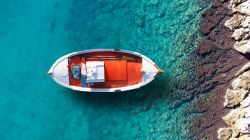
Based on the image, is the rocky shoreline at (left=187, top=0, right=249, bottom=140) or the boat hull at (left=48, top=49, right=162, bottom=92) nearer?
the boat hull at (left=48, top=49, right=162, bottom=92)

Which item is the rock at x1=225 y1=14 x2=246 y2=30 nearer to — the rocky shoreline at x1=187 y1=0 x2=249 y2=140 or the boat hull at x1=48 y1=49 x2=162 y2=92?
the rocky shoreline at x1=187 y1=0 x2=249 y2=140

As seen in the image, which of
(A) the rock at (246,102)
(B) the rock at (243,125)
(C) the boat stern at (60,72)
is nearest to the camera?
(B) the rock at (243,125)

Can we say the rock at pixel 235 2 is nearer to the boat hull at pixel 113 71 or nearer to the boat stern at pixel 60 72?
the boat hull at pixel 113 71

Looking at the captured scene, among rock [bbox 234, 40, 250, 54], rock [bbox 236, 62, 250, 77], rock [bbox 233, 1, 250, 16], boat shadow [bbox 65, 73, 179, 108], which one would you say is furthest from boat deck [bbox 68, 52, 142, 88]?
rock [bbox 233, 1, 250, 16]

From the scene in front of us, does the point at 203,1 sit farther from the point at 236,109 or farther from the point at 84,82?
the point at 84,82

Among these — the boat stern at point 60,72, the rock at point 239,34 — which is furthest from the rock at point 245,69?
A: the boat stern at point 60,72

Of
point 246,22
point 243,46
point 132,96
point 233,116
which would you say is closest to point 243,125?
point 233,116
